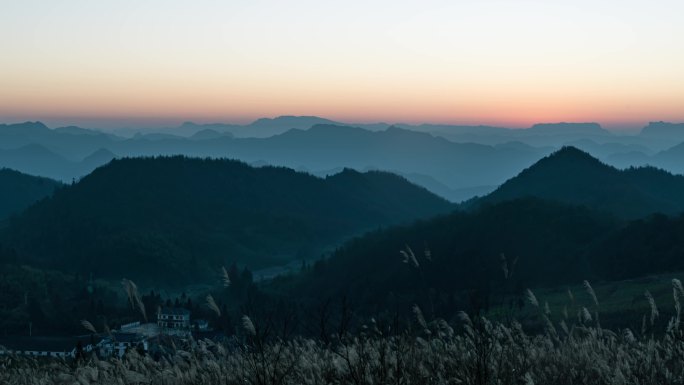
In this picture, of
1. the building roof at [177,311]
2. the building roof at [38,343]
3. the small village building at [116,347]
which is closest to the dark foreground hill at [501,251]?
the building roof at [177,311]

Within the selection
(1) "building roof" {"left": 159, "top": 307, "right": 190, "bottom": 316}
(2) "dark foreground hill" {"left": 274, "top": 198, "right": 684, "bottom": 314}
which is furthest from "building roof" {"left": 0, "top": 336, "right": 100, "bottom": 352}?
(2) "dark foreground hill" {"left": 274, "top": 198, "right": 684, "bottom": 314}

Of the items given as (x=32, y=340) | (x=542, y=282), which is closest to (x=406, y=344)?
(x=32, y=340)

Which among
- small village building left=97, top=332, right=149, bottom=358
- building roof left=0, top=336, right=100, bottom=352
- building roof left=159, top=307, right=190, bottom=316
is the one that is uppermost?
small village building left=97, top=332, right=149, bottom=358

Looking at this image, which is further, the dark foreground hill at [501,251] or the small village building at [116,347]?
the dark foreground hill at [501,251]

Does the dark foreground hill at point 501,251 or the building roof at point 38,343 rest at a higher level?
the dark foreground hill at point 501,251

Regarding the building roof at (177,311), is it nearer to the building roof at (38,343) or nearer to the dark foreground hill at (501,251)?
the building roof at (38,343)

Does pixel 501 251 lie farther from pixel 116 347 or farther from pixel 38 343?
pixel 116 347

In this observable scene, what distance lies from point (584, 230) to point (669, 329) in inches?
5864

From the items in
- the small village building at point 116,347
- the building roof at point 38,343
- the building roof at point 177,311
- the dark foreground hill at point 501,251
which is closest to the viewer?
the small village building at point 116,347

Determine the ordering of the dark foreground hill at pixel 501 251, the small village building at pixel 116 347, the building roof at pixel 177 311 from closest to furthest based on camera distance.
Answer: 1. the small village building at pixel 116 347
2. the building roof at pixel 177 311
3. the dark foreground hill at pixel 501 251

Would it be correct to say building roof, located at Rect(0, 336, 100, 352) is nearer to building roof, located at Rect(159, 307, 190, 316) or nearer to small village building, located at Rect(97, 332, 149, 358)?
building roof, located at Rect(159, 307, 190, 316)

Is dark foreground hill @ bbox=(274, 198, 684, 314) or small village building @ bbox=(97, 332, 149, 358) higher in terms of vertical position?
small village building @ bbox=(97, 332, 149, 358)

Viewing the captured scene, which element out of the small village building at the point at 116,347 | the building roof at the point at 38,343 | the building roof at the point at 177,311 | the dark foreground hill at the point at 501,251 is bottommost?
the building roof at the point at 38,343

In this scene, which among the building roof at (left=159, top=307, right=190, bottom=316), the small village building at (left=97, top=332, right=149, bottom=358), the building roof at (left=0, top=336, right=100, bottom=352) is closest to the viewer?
the small village building at (left=97, top=332, right=149, bottom=358)
